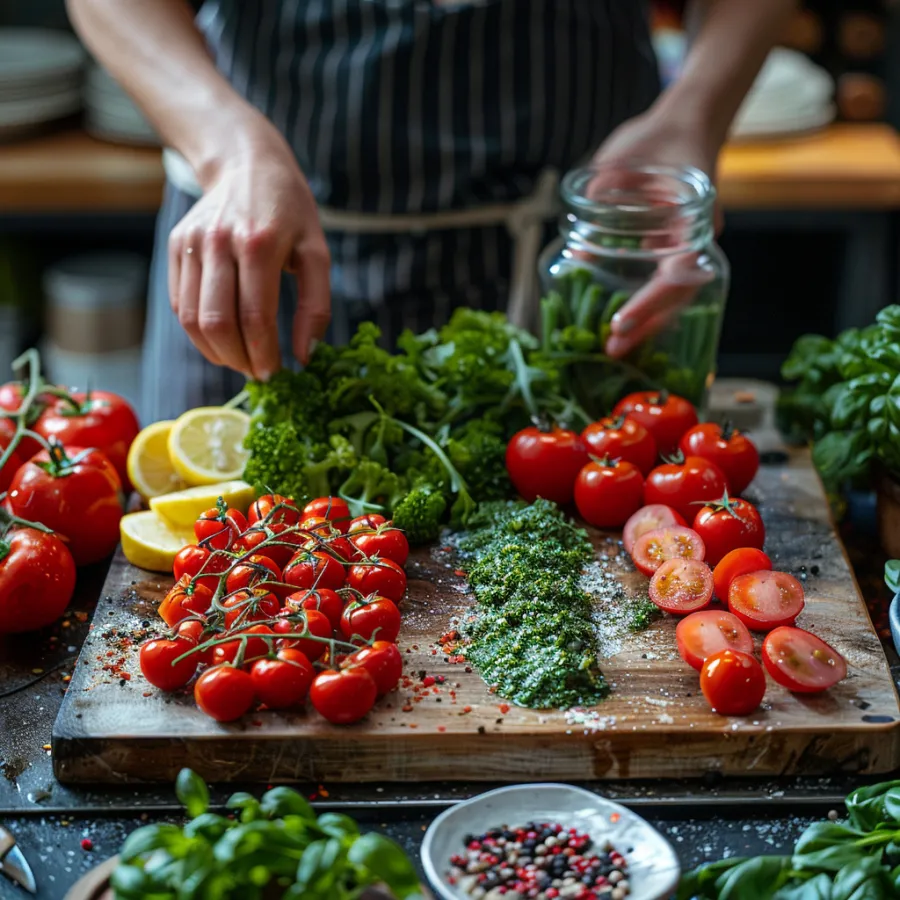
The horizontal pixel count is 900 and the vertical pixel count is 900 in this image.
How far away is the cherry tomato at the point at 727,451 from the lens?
161 centimetres

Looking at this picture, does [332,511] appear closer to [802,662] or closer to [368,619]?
[368,619]

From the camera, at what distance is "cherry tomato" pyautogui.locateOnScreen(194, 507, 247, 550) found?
4.52 ft

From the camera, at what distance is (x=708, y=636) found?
127 centimetres

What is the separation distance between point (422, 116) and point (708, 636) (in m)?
1.12

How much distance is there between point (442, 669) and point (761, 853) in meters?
0.37

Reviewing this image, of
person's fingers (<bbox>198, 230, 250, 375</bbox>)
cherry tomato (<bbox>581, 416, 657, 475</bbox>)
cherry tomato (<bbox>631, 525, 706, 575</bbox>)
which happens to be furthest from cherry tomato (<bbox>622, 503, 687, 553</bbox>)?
person's fingers (<bbox>198, 230, 250, 375</bbox>)

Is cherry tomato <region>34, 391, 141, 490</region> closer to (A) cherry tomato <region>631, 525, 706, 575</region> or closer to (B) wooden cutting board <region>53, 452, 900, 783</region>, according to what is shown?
(B) wooden cutting board <region>53, 452, 900, 783</region>

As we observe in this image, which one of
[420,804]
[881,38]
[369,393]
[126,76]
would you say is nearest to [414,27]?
[126,76]

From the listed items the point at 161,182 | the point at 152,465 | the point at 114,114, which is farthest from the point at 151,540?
the point at 114,114

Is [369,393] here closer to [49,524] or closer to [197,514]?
[197,514]

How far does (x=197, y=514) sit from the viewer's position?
1505 millimetres

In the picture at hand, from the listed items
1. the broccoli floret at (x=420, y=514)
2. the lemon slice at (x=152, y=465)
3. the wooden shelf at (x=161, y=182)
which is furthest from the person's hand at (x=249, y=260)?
the wooden shelf at (x=161, y=182)

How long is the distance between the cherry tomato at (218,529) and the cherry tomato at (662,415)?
0.59 metres

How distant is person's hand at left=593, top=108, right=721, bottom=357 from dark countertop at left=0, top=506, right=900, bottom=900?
28.0 inches
